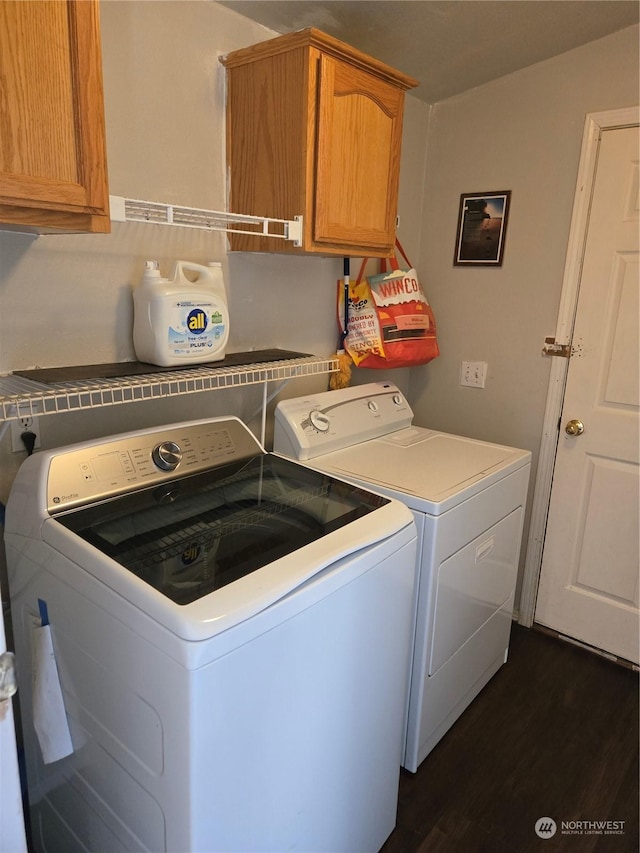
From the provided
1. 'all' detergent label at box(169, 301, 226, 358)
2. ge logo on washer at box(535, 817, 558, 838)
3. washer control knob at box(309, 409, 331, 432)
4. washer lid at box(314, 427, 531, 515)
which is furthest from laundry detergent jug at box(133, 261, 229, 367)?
ge logo on washer at box(535, 817, 558, 838)

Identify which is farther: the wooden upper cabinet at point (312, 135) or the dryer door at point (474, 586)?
the dryer door at point (474, 586)

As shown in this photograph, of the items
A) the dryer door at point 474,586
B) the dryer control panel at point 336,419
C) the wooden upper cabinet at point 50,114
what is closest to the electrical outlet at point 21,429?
the wooden upper cabinet at point 50,114

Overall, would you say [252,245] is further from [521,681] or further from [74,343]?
[521,681]

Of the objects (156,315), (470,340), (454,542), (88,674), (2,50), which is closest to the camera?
(2,50)

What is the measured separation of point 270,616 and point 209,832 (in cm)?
38

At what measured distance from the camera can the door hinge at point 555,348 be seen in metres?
2.28

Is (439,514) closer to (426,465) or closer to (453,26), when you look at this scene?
(426,465)

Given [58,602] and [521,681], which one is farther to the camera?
[521,681]

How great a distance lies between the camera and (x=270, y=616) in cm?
101

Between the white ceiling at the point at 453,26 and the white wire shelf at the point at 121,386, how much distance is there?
1.02m

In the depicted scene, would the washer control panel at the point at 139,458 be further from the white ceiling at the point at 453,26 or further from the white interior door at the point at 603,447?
the white interior door at the point at 603,447

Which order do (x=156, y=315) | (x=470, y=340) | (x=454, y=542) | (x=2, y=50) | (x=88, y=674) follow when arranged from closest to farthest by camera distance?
(x=2, y=50) → (x=88, y=674) → (x=156, y=315) → (x=454, y=542) → (x=470, y=340)

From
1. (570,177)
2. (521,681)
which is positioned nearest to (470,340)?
(570,177)

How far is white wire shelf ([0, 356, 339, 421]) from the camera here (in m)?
1.18
